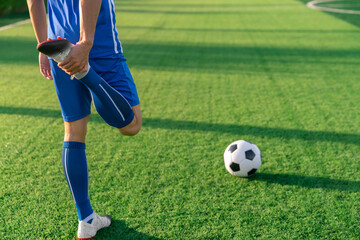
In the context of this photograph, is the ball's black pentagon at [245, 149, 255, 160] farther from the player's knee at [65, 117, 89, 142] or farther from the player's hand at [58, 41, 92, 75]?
the player's hand at [58, 41, 92, 75]

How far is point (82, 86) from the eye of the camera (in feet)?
6.24

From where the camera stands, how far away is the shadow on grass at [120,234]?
208 centimetres

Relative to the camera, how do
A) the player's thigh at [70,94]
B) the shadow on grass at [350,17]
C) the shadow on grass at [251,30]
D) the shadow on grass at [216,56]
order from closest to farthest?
1. the player's thigh at [70,94]
2. the shadow on grass at [216,56]
3. the shadow on grass at [251,30]
4. the shadow on grass at [350,17]

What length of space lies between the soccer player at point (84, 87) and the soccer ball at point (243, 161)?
3.29ft

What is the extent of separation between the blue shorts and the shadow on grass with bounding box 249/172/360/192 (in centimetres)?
137

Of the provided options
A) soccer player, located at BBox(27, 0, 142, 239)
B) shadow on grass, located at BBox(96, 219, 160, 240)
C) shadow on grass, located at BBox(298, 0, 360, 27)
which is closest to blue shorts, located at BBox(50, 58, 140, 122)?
soccer player, located at BBox(27, 0, 142, 239)

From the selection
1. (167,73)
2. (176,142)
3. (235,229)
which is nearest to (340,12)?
(167,73)

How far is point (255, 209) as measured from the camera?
236 centimetres

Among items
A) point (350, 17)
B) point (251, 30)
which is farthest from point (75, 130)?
point (350, 17)

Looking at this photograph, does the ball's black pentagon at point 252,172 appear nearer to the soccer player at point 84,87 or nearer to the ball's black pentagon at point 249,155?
the ball's black pentagon at point 249,155

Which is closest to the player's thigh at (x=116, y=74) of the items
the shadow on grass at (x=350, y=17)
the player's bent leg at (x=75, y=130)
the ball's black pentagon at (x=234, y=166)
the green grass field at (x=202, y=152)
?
the player's bent leg at (x=75, y=130)

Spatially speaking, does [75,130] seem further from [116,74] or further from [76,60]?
[76,60]

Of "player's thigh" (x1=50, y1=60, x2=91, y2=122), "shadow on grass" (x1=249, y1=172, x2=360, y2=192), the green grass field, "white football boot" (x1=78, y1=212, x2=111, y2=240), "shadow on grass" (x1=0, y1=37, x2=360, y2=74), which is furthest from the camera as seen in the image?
"shadow on grass" (x1=0, y1=37, x2=360, y2=74)

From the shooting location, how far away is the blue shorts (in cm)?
188
